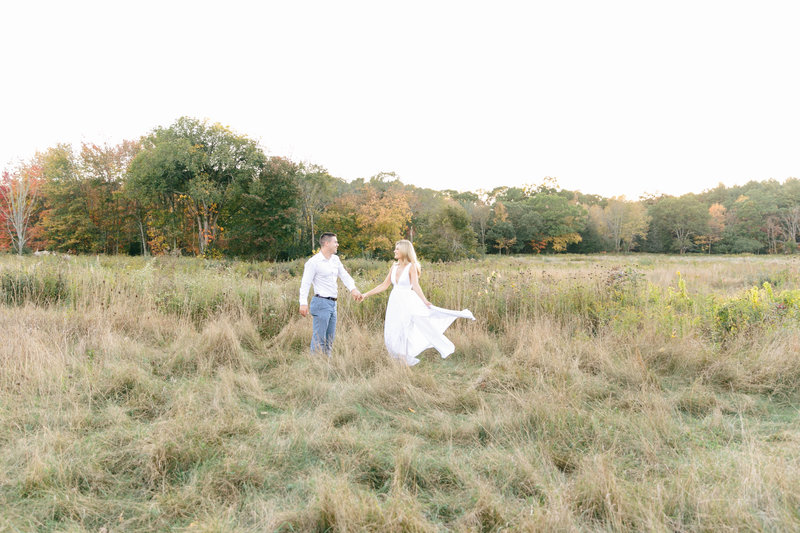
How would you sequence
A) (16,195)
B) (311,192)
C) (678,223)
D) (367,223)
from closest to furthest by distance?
(16,195)
(311,192)
(367,223)
(678,223)

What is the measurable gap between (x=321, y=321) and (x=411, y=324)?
3.89ft

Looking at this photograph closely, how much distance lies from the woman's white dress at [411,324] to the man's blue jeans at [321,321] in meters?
0.78

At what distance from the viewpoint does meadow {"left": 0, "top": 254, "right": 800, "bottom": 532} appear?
2.39m

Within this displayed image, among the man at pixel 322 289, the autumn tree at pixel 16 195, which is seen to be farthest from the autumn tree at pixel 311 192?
the man at pixel 322 289

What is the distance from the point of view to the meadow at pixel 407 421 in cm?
239

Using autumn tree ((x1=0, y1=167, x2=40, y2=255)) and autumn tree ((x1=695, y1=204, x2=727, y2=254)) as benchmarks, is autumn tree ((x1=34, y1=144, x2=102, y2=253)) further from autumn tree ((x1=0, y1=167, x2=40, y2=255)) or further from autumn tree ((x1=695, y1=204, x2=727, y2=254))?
autumn tree ((x1=695, y1=204, x2=727, y2=254))

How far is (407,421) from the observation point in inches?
143

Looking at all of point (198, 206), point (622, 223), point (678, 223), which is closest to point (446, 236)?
point (198, 206)

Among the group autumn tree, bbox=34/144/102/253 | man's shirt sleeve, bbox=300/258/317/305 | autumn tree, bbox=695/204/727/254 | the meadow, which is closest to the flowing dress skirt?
the meadow

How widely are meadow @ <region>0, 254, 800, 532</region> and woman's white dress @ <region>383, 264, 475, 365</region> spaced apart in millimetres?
275

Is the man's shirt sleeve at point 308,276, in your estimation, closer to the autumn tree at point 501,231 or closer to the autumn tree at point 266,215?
the autumn tree at point 266,215

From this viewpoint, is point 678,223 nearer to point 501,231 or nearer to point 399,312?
point 501,231

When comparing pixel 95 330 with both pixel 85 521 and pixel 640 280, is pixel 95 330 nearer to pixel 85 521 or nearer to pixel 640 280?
pixel 85 521

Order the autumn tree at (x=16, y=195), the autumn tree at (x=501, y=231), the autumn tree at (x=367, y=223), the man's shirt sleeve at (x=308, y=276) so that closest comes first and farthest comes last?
1. the man's shirt sleeve at (x=308, y=276)
2. the autumn tree at (x=16, y=195)
3. the autumn tree at (x=367, y=223)
4. the autumn tree at (x=501, y=231)
